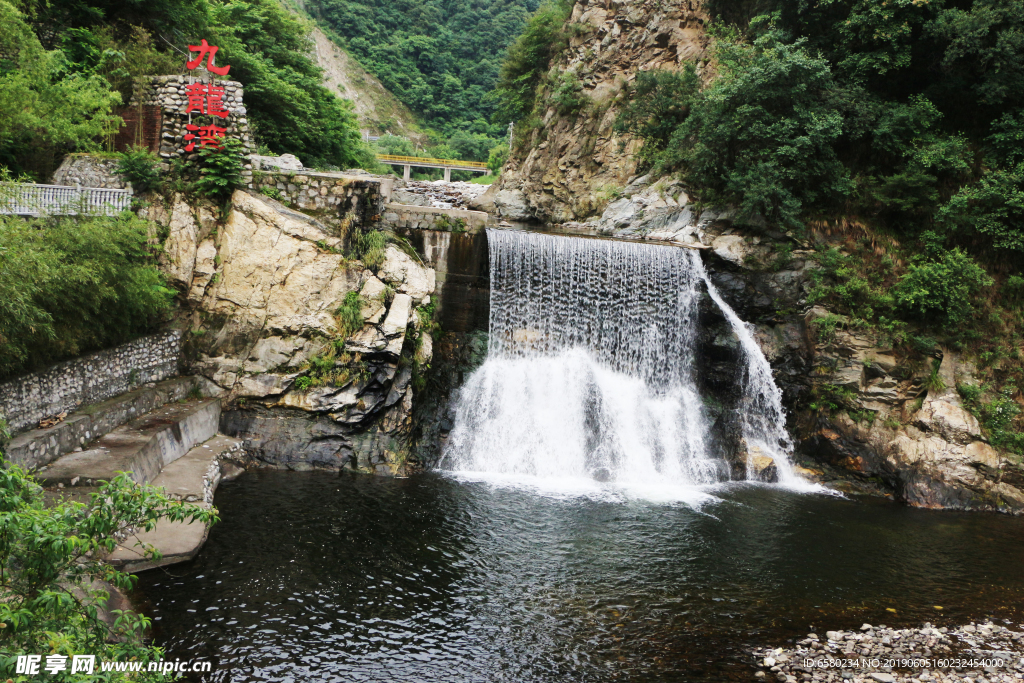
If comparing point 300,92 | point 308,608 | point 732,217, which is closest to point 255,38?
point 300,92

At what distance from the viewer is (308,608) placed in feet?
25.2

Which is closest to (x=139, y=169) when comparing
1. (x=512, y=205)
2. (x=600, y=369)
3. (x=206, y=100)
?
(x=206, y=100)

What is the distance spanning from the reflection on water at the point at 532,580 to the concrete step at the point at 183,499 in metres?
0.20

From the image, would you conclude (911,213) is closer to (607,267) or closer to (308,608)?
(607,267)

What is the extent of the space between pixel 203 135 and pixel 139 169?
155cm

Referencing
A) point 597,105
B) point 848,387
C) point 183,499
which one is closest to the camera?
point 183,499

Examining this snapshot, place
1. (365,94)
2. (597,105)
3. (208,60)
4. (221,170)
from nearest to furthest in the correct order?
(221,170) → (208,60) → (597,105) → (365,94)

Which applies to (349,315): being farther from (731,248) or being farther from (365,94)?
(365,94)

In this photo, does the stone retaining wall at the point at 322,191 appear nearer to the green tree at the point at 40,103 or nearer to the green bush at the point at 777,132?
the green tree at the point at 40,103

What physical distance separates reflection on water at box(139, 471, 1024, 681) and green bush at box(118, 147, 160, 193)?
6.78 m

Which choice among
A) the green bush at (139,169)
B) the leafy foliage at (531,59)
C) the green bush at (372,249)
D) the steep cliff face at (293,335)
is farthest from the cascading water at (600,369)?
the leafy foliage at (531,59)

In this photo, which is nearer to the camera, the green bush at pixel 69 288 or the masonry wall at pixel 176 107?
the green bush at pixel 69 288

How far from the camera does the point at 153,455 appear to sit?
10.1 m

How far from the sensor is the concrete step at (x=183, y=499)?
25.8 ft
